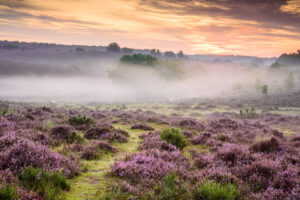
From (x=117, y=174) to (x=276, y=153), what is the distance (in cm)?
571

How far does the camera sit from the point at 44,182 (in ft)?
14.4

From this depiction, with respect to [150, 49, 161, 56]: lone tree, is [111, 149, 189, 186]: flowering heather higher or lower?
lower

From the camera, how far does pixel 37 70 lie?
9462 centimetres

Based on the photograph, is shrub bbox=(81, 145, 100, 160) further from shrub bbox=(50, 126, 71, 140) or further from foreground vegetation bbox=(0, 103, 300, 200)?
shrub bbox=(50, 126, 71, 140)

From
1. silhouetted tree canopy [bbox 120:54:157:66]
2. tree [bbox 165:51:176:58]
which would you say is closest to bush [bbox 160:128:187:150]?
silhouetted tree canopy [bbox 120:54:157:66]

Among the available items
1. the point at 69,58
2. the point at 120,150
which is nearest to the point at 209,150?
the point at 120,150

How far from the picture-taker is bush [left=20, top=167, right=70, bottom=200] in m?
4.14

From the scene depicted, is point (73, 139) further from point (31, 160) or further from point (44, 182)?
point (44, 182)

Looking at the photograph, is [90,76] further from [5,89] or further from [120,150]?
[120,150]

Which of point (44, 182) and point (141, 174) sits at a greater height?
point (44, 182)

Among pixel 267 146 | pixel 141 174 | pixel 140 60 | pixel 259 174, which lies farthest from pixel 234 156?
pixel 140 60

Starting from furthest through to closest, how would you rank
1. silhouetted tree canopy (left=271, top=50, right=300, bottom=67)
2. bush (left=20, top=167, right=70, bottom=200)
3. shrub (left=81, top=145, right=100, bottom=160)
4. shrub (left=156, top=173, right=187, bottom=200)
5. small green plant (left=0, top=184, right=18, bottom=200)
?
silhouetted tree canopy (left=271, top=50, right=300, bottom=67), shrub (left=81, top=145, right=100, bottom=160), shrub (left=156, top=173, right=187, bottom=200), bush (left=20, top=167, right=70, bottom=200), small green plant (left=0, top=184, right=18, bottom=200)

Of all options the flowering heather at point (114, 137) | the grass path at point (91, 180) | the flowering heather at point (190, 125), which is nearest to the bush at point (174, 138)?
the flowering heather at point (114, 137)

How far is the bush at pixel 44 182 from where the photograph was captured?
13.6ft
